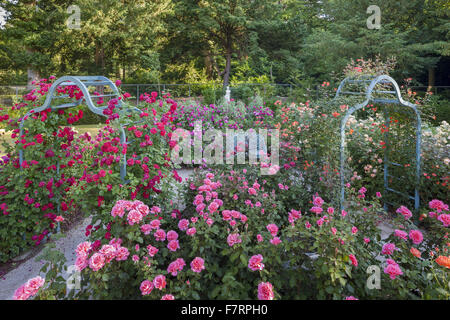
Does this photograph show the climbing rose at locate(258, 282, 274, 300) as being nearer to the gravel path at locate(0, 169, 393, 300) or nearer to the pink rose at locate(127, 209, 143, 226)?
the pink rose at locate(127, 209, 143, 226)

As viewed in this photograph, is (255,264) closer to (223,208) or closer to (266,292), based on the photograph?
(266,292)

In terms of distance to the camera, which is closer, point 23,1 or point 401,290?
point 401,290

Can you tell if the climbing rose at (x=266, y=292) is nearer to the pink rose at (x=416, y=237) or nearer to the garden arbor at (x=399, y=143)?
the pink rose at (x=416, y=237)

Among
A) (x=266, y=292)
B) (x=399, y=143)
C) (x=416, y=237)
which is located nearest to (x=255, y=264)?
(x=266, y=292)

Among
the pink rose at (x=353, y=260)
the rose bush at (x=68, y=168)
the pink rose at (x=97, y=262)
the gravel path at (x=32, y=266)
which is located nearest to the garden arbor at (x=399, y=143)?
the gravel path at (x=32, y=266)

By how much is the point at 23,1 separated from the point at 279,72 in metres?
12.1

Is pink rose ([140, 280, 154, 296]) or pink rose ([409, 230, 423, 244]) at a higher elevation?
pink rose ([409, 230, 423, 244])

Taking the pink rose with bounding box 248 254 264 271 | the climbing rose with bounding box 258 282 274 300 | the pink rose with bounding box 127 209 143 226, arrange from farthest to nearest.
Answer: the pink rose with bounding box 127 209 143 226 < the pink rose with bounding box 248 254 264 271 < the climbing rose with bounding box 258 282 274 300

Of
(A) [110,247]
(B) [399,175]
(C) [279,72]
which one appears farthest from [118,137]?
(C) [279,72]

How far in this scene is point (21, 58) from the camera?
13.2 metres

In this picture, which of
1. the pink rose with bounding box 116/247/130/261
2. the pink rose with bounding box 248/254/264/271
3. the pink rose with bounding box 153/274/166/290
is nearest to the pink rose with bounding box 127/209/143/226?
the pink rose with bounding box 116/247/130/261

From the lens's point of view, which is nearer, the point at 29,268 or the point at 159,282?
the point at 159,282

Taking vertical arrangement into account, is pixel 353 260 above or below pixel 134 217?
below
